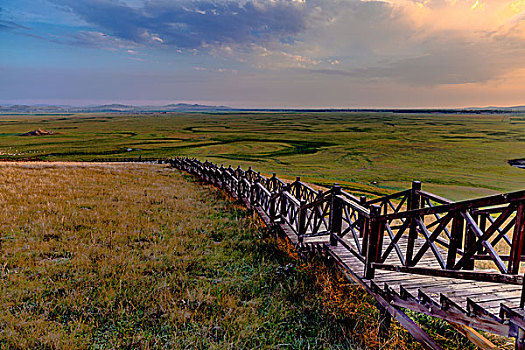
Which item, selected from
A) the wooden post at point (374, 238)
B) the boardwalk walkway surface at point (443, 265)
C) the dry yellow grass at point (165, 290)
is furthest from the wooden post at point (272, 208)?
the wooden post at point (374, 238)

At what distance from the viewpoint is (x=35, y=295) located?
554 centimetres

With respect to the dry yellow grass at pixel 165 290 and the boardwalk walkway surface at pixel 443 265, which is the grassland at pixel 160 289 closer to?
the dry yellow grass at pixel 165 290

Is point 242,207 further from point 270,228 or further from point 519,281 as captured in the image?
point 519,281

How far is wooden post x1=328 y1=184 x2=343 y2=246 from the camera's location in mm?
6457

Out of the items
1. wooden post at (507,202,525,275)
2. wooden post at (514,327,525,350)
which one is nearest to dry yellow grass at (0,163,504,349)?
wooden post at (514,327,525,350)

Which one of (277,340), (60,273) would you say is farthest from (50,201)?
(277,340)

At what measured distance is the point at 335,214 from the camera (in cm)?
659

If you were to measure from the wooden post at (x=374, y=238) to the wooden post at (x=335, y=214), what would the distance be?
1.21 meters

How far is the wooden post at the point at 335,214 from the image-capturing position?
21.2 ft

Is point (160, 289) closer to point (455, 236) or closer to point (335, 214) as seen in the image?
point (335, 214)

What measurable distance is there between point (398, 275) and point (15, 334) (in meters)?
5.93

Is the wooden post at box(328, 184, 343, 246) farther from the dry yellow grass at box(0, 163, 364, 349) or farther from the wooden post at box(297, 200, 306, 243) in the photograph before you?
the wooden post at box(297, 200, 306, 243)

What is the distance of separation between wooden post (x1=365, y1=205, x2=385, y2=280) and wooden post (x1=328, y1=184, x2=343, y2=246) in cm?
121

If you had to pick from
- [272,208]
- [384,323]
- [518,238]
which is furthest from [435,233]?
[272,208]
